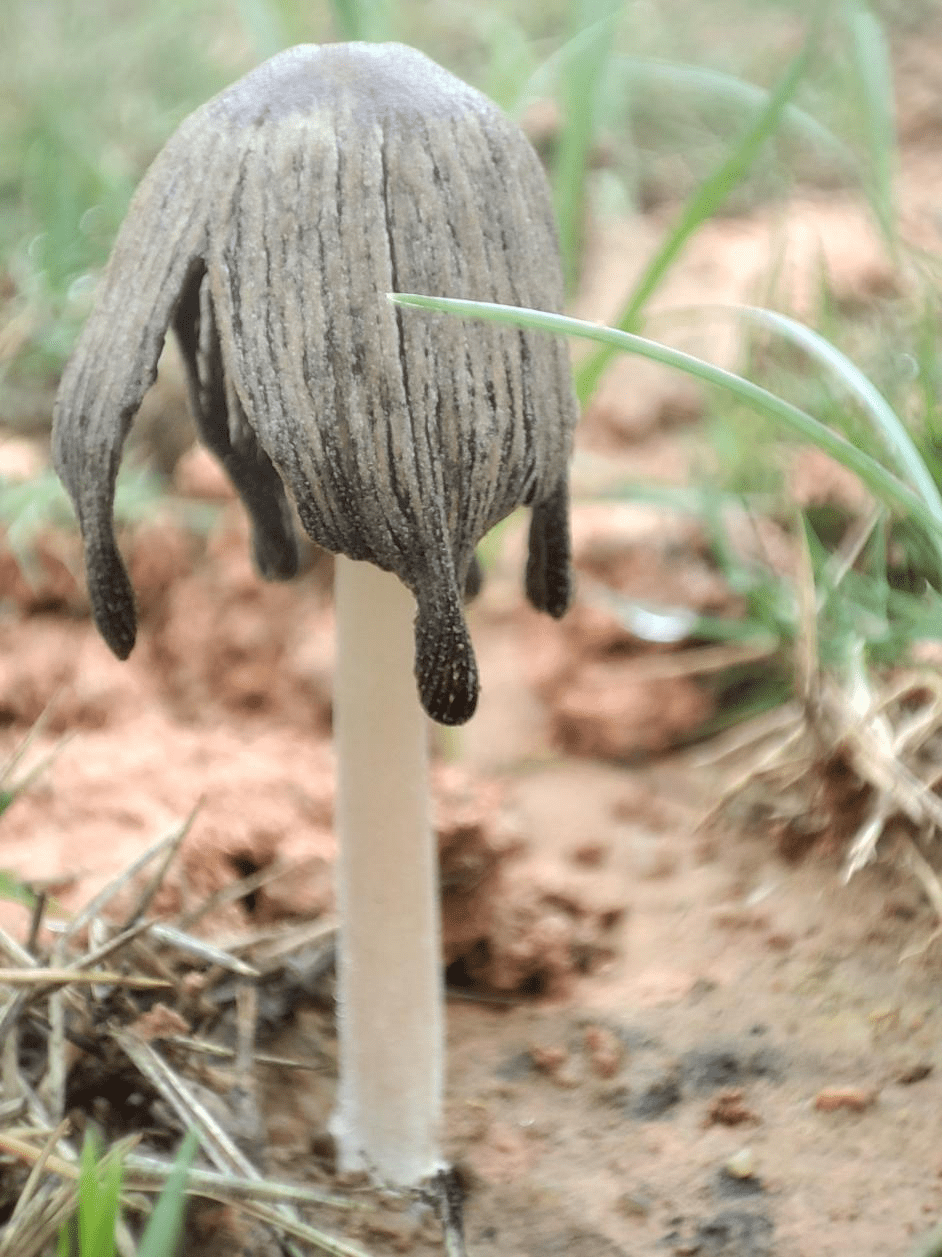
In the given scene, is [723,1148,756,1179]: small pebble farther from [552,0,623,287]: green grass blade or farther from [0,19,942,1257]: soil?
[552,0,623,287]: green grass blade

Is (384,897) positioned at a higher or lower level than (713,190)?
lower

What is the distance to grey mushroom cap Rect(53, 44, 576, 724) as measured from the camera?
1072 millimetres

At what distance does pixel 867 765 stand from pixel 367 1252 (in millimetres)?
826

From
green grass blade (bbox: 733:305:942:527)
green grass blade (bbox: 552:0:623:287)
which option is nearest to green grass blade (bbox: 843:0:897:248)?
green grass blade (bbox: 552:0:623:287)

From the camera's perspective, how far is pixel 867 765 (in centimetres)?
175

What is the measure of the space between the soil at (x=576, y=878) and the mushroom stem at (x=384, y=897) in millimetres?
76

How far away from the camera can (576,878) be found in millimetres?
2002

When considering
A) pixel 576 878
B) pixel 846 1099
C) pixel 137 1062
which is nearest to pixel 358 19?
pixel 576 878

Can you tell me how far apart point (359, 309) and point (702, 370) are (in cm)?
A: 28

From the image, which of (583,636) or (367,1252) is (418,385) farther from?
(583,636)

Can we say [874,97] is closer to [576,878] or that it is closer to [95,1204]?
[576,878]

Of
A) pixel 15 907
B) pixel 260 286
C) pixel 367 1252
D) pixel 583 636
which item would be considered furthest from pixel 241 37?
pixel 367 1252

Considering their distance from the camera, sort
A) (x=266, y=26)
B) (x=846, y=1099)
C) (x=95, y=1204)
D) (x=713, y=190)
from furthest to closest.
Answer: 1. (x=266, y=26)
2. (x=713, y=190)
3. (x=846, y=1099)
4. (x=95, y=1204)

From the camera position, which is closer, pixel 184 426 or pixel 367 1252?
pixel 367 1252
